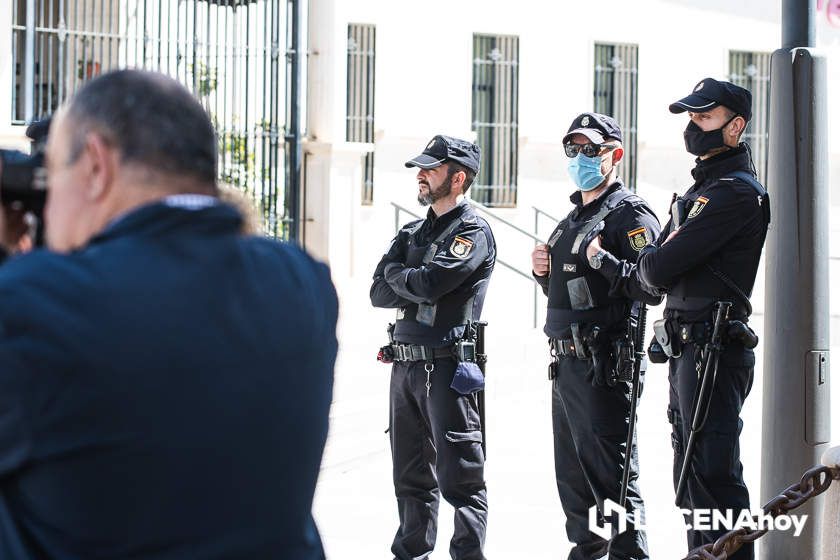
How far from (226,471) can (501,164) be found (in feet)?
57.4

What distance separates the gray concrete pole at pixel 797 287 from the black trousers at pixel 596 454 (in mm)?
635

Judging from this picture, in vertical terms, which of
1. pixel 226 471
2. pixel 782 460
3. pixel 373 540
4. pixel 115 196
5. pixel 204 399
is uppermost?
pixel 115 196

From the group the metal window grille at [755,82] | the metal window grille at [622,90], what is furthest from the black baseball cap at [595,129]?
the metal window grille at [755,82]

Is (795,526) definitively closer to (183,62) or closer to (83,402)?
(83,402)

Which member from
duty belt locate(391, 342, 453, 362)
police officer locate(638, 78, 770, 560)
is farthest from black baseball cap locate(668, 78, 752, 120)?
duty belt locate(391, 342, 453, 362)

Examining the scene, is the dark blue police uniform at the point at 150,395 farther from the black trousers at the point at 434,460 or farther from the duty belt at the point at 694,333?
the black trousers at the point at 434,460

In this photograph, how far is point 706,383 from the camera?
4.72m

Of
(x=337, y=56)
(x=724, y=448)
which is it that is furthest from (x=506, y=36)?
(x=724, y=448)

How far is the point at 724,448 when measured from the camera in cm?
472

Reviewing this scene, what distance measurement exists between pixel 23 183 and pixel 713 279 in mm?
3529

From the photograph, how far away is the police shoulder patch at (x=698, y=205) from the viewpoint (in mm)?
4902

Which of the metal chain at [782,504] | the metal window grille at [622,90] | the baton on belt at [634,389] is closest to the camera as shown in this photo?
the metal chain at [782,504]

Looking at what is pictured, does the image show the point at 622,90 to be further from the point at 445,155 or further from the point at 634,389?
the point at 634,389

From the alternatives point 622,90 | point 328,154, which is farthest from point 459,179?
point 622,90
